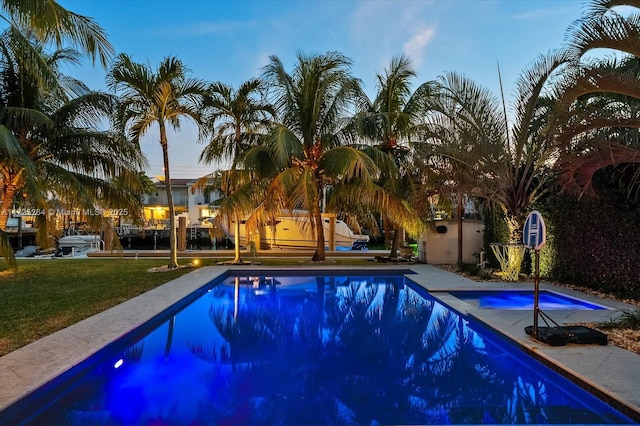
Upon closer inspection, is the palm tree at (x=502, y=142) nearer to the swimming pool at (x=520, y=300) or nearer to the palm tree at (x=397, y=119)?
the swimming pool at (x=520, y=300)

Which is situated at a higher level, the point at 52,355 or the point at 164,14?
the point at 164,14

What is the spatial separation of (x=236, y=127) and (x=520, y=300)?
10191mm

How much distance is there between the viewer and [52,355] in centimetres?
441

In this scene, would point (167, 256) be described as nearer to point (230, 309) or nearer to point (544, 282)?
point (230, 309)

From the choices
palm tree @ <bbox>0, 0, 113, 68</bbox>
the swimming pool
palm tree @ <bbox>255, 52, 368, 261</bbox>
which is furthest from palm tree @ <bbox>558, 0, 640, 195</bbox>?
palm tree @ <bbox>0, 0, 113, 68</bbox>

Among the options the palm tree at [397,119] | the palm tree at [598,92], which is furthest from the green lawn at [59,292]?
the palm tree at [598,92]

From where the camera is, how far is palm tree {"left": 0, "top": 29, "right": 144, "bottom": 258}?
9781 millimetres

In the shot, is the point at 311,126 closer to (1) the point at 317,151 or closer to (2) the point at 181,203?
(1) the point at 317,151

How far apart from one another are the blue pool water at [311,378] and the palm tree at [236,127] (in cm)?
644

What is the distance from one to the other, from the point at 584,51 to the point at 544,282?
6360mm

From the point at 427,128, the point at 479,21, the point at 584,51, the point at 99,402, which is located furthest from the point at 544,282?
the point at 99,402

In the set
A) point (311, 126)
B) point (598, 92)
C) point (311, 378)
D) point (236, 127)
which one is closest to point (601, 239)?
point (598, 92)

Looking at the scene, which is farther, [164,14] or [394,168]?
[164,14]

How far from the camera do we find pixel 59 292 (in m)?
8.27
